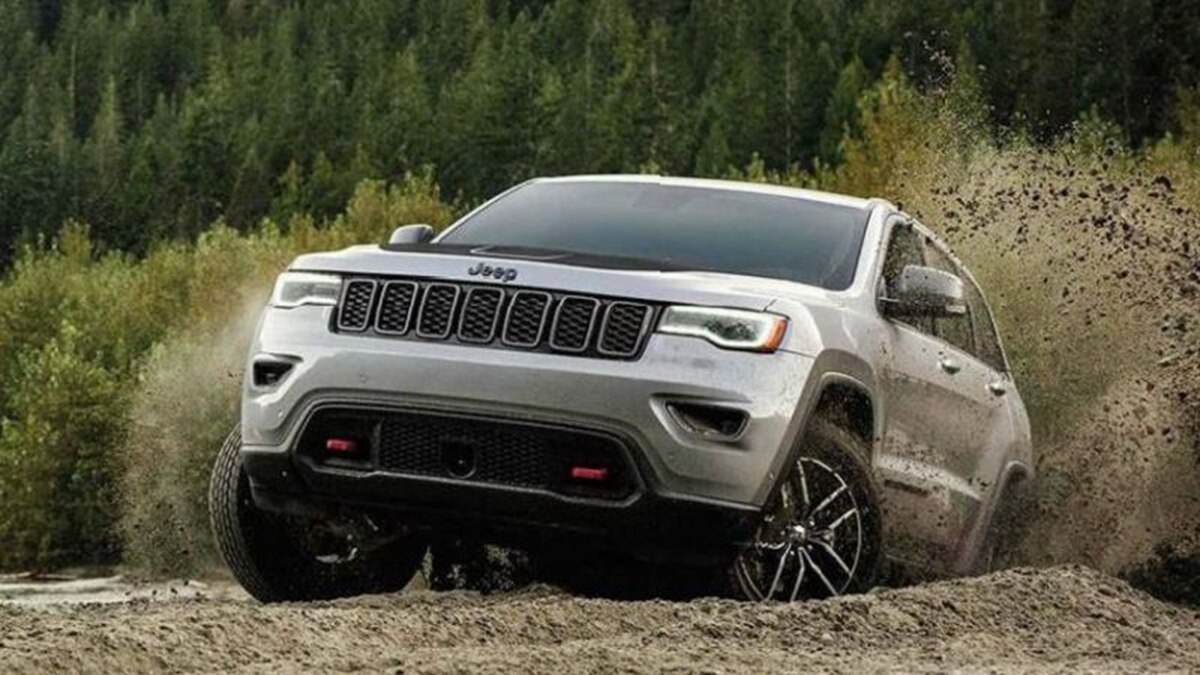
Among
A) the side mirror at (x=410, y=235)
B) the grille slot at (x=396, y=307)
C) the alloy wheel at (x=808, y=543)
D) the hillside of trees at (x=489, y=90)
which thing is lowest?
the hillside of trees at (x=489, y=90)

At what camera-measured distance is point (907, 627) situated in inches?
265

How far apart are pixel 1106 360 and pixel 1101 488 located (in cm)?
182

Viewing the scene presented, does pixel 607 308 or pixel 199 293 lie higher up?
pixel 607 308

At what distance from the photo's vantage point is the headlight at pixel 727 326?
274 inches

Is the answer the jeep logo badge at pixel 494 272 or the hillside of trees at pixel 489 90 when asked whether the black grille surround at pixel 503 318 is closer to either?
the jeep logo badge at pixel 494 272

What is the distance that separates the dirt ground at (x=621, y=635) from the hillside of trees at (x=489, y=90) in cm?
7628

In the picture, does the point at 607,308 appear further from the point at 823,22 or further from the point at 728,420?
the point at 823,22

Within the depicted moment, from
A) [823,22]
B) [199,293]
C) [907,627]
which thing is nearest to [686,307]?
[907,627]

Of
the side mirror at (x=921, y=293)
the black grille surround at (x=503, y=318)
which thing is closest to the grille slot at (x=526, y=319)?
the black grille surround at (x=503, y=318)

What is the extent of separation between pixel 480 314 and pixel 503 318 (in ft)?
0.24

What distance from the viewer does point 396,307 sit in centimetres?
719

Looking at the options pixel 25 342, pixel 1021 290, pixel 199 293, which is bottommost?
pixel 25 342

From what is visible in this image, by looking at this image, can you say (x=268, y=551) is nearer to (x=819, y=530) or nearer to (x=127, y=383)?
(x=819, y=530)

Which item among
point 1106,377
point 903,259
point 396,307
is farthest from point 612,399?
point 1106,377
